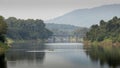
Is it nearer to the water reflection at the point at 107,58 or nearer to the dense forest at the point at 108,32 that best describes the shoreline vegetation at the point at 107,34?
the dense forest at the point at 108,32

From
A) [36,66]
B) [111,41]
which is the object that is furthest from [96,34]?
[36,66]

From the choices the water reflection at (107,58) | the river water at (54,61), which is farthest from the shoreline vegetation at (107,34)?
the river water at (54,61)

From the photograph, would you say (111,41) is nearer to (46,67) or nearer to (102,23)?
(102,23)

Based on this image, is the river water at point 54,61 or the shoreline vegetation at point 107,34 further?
the shoreline vegetation at point 107,34

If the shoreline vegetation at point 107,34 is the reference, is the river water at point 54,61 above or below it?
below

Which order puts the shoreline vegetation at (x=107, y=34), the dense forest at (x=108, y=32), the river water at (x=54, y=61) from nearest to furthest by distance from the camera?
the river water at (x=54, y=61)
the shoreline vegetation at (x=107, y=34)
the dense forest at (x=108, y=32)

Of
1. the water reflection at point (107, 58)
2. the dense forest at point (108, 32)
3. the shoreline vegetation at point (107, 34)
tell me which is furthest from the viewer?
the dense forest at point (108, 32)

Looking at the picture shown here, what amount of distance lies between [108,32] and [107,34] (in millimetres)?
1300

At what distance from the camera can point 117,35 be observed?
126875mm

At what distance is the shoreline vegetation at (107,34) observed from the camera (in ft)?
418

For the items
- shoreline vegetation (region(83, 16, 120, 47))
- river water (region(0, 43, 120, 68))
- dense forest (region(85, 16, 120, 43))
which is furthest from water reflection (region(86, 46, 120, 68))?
dense forest (region(85, 16, 120, 43))

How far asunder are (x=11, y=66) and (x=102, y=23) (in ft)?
337

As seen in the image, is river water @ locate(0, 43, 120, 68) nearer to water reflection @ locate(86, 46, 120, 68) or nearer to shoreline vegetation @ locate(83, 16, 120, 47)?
water reflection @ locate(86, 46, 120, 68)

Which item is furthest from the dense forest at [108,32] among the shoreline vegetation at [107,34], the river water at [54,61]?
the river water at [54,61]
